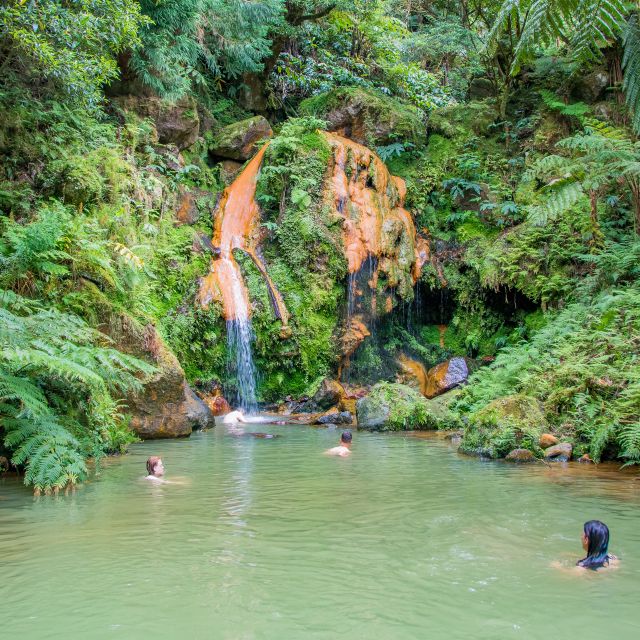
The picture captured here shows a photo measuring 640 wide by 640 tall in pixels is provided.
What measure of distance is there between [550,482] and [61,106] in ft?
39.9

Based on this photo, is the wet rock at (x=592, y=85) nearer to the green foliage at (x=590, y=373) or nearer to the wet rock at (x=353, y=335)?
the green foliage at (x=590, y=373)

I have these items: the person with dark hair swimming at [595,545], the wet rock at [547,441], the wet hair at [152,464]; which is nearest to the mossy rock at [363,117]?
the wet rock at [547,441]

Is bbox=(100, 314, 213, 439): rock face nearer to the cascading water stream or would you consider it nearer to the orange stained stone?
the cascading water stream

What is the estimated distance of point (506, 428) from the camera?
9.30 m

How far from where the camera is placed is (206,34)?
63.6ft

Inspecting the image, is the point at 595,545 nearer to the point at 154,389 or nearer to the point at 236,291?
the point at 154,389

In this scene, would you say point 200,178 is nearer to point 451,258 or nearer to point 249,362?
point 249,362

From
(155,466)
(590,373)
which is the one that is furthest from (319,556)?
(590,373)

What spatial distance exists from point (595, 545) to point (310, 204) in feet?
45.1

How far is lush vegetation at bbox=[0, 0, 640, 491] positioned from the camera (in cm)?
827

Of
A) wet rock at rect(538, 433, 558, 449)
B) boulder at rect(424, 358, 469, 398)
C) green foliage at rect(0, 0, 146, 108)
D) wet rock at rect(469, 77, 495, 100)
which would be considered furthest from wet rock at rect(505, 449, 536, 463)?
wet rock at rect(469, 77, 495, 100)

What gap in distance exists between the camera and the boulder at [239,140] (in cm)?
1953

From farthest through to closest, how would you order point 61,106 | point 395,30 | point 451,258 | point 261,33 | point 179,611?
point 395,30 → point 261,33 → point 451,258 → point 61,106 → point 179,611

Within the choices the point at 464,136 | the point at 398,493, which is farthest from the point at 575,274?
the point at 398,493
